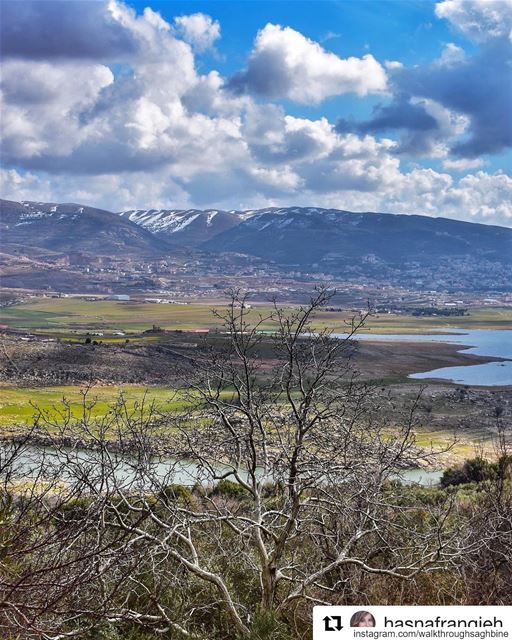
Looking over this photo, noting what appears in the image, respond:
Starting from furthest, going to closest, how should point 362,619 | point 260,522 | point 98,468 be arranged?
A: point 98,468
point 260,522
point 362,619

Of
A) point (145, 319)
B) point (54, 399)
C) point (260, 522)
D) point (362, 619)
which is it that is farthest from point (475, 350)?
point (362, 619)

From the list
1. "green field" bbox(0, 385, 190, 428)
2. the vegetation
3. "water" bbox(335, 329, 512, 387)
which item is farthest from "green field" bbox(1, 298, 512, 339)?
the vegetation

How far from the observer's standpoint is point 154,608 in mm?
7438

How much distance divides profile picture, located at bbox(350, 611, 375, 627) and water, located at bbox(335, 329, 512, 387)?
5108 centimetres

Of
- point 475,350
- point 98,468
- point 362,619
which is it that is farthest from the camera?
point 475,350

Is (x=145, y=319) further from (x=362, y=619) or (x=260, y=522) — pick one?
(x=362, y=619)

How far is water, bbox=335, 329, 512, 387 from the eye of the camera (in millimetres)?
56781

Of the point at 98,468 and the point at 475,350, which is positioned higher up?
the point at 98,468

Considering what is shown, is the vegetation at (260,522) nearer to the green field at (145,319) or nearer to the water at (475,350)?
the water at (475,350)

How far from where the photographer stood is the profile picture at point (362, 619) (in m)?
5.11

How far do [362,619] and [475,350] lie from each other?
76.1 m

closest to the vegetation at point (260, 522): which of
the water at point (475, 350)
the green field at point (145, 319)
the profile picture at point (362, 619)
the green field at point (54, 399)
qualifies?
the profile picture at point (362, 619)

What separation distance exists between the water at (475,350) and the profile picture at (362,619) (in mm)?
51081

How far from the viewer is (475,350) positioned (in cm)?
7712
